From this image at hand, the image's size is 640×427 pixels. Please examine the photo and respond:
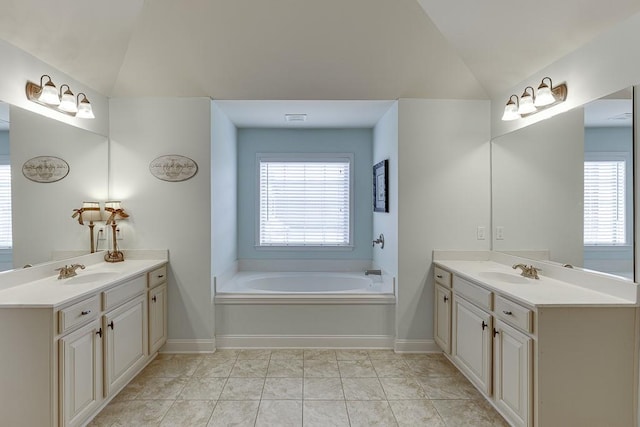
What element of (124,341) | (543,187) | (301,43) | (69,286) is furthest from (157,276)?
(543,187)

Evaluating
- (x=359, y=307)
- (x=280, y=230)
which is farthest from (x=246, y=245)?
(x=359, y=307)

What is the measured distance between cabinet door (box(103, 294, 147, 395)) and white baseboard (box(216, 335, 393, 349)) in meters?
0.75

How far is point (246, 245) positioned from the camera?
427 cm

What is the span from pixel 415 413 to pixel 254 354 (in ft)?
4.81

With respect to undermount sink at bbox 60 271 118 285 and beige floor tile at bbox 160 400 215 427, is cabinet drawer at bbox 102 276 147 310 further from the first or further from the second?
beige floor tile at bbox 160 400 215 427

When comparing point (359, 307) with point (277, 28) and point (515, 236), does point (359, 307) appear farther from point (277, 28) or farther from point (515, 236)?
point (277, 28)

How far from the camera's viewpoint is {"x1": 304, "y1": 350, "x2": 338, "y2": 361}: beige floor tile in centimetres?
303

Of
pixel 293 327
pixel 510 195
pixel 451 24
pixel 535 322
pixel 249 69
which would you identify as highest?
pixel 451 24

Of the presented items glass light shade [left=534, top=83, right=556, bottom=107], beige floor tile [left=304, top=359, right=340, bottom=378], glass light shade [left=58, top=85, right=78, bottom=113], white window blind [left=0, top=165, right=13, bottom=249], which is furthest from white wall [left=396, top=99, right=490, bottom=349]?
white window blind [left=0, top=165, right=13, bottom=249]

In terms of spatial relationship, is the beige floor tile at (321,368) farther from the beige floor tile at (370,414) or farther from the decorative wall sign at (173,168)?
the decorative wall sign at (173,168)

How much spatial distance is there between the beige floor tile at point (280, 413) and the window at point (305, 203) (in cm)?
214

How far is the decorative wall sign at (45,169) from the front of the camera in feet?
7.53

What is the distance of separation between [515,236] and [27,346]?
329 centimetres

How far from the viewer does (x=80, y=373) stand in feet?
6.48
